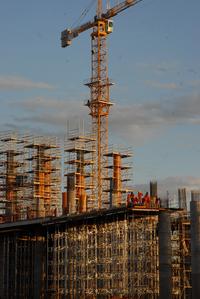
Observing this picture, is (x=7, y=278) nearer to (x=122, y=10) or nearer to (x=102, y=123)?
(x=102, y=123)

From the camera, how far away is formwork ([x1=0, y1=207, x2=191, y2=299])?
287 ft

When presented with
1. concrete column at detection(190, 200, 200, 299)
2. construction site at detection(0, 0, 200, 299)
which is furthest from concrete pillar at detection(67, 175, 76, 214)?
concrete column at detection(190, 200, 200, 299)

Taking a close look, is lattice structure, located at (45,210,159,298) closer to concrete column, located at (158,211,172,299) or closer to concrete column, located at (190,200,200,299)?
concrete column, located at (158,211,172,299)

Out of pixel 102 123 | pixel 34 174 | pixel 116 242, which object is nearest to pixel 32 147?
pixel 34 174

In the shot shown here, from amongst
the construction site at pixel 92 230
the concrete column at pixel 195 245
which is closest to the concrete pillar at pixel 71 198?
the construction site at pixel 92 230

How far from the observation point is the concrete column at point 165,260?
3182 inches

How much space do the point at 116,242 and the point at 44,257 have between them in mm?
13928

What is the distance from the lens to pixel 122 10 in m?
131

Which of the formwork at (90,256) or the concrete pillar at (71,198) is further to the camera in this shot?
the concrete pillar at (71,198)

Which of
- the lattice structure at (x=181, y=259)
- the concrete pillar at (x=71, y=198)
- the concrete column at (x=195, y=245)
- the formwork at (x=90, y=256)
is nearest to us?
the concrete column at (x=195, y=245)

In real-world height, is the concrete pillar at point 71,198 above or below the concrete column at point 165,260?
above

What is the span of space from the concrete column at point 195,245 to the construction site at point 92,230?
0.11 m

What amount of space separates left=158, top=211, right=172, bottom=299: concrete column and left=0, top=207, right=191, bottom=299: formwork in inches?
21.6

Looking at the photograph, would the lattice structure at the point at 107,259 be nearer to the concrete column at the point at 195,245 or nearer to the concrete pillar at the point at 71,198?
the concrete pillar at the point at 71,198
